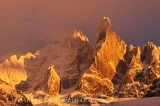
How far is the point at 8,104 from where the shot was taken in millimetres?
136375

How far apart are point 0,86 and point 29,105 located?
32.9 ft

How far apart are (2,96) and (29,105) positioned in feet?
33.4

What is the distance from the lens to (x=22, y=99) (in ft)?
464

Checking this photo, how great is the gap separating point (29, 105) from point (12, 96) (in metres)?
6.98

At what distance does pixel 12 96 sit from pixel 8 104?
3.80 metres

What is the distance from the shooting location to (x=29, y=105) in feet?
474

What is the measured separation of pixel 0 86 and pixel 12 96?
15.4 feet

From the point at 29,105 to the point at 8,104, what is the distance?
30.8 ft

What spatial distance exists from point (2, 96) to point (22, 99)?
652 centimetres

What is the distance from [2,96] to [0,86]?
4.82 meters

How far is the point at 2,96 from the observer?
450 feet

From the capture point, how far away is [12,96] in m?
140
